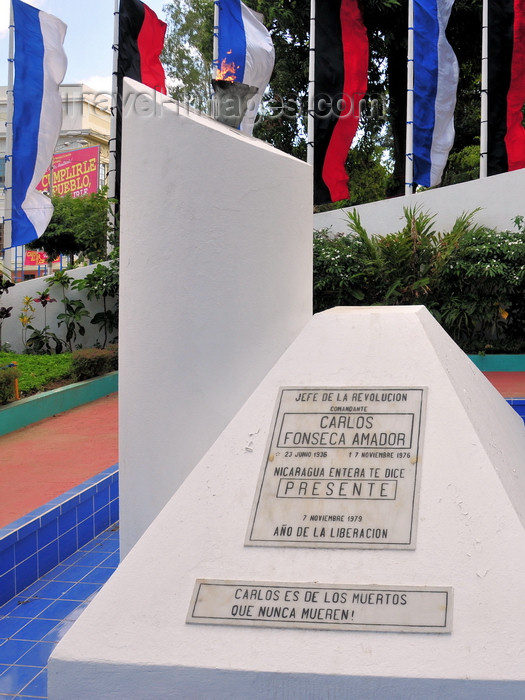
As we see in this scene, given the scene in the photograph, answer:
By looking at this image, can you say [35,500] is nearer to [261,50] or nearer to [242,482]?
[242,482]

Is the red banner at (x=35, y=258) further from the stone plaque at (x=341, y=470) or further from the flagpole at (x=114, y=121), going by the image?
the stone plaque at (x=341, y=470)

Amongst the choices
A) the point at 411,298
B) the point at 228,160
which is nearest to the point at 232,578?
the point at 228,160

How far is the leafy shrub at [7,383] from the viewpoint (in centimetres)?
719

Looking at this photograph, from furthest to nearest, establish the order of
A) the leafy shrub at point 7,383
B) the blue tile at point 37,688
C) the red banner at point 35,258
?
1. the red banner at point 35,258
2. the leafy shrub at point 7,383
3. the blue tile at point 37,688

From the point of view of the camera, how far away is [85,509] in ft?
13.9

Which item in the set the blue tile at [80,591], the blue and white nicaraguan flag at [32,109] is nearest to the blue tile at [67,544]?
the blue tile at [80,591]

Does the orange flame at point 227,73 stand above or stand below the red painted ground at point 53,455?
above

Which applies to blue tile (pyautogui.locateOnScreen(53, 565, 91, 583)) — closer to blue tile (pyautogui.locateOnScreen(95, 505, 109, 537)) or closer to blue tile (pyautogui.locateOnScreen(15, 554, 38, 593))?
blue tile (pyautogui.locateOnScreen(15, 554, 38, 593))

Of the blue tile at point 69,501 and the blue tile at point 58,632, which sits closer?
the blue tile at point 58,632

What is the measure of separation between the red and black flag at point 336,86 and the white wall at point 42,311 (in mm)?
3813

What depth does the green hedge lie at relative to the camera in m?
9.27

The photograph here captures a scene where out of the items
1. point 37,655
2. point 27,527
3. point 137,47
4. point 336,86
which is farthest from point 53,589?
point 137,47

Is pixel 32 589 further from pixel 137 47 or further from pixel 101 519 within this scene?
pixel 137 47

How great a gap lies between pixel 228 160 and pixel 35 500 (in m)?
2.79
